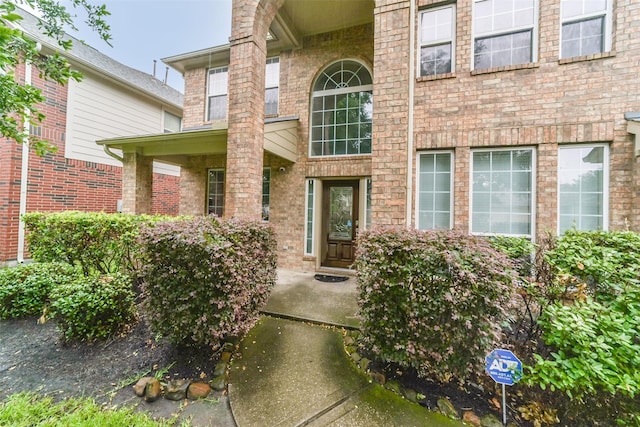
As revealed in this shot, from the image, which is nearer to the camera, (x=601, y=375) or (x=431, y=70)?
(x=601, y=375)

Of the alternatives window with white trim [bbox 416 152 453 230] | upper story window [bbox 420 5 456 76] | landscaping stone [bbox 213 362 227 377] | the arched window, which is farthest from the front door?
landscaping stone [bbox 213 362 227 377]

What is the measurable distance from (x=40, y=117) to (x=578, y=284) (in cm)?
599

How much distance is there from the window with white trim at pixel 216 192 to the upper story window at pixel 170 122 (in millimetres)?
4504

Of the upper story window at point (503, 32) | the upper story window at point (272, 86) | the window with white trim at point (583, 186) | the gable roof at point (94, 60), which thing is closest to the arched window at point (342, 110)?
the upper story window at point (272, 86)

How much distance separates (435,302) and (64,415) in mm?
3228

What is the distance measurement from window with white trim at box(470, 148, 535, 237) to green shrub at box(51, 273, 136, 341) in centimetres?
562

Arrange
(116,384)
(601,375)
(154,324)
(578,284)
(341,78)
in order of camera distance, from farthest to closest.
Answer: (341,78)
(154,324)
(116,384)
(578,284)
(601,375)

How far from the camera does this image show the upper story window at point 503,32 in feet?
14.6

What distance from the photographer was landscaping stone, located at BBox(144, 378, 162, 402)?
7.50 feet

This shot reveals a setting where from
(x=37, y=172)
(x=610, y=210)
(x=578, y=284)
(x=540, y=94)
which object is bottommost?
(x=578, y=284)

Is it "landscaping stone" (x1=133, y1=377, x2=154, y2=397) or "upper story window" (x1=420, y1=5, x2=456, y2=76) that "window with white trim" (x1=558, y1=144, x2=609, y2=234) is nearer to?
"upper story window" (x1=420, y1=5, x2=456, y2=76)

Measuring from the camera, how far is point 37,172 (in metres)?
6.58

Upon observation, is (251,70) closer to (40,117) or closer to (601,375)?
(40,117)

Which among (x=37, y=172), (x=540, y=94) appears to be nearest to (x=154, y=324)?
(x=540, y=94)
